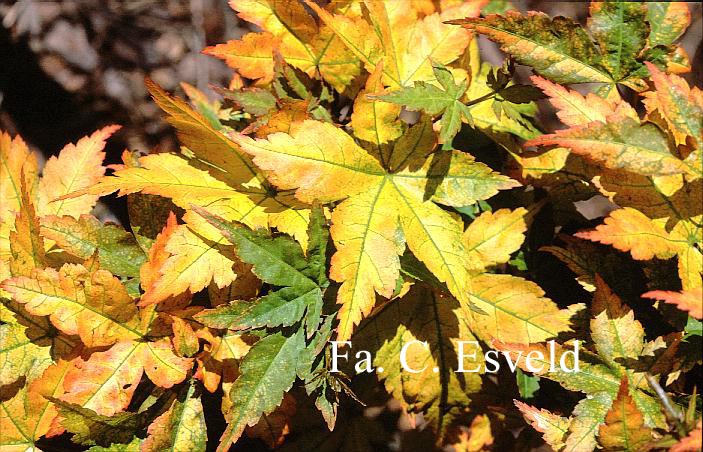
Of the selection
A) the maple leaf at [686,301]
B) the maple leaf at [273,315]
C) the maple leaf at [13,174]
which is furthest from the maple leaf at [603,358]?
the maple leaf at [13,174]

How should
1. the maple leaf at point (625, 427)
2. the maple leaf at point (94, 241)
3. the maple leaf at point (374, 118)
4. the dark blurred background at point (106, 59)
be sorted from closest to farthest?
the maple leaf at point (625, 427) → the maple leaf at point (374, 118) → the maple leaf at point (94, 241) → the dark blurred background at point (106, 59)

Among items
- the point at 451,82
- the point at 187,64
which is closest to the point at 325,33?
the point at 451,82

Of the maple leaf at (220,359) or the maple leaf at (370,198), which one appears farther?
the maple leaf at (220,359)

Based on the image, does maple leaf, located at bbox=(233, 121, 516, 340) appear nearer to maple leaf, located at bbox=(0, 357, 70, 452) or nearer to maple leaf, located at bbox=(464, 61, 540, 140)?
maple leaf, located at bbox=(464, 61, 540, 140)

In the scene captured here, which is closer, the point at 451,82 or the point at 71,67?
the point at 451,82

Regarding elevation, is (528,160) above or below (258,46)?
below

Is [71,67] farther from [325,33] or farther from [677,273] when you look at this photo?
[677,273]

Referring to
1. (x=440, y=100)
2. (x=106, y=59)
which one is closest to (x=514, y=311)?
(x=440, y=100)

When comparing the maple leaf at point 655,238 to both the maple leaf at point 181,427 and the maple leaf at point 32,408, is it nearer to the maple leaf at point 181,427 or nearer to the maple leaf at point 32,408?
the maple leaf at point 181,427
